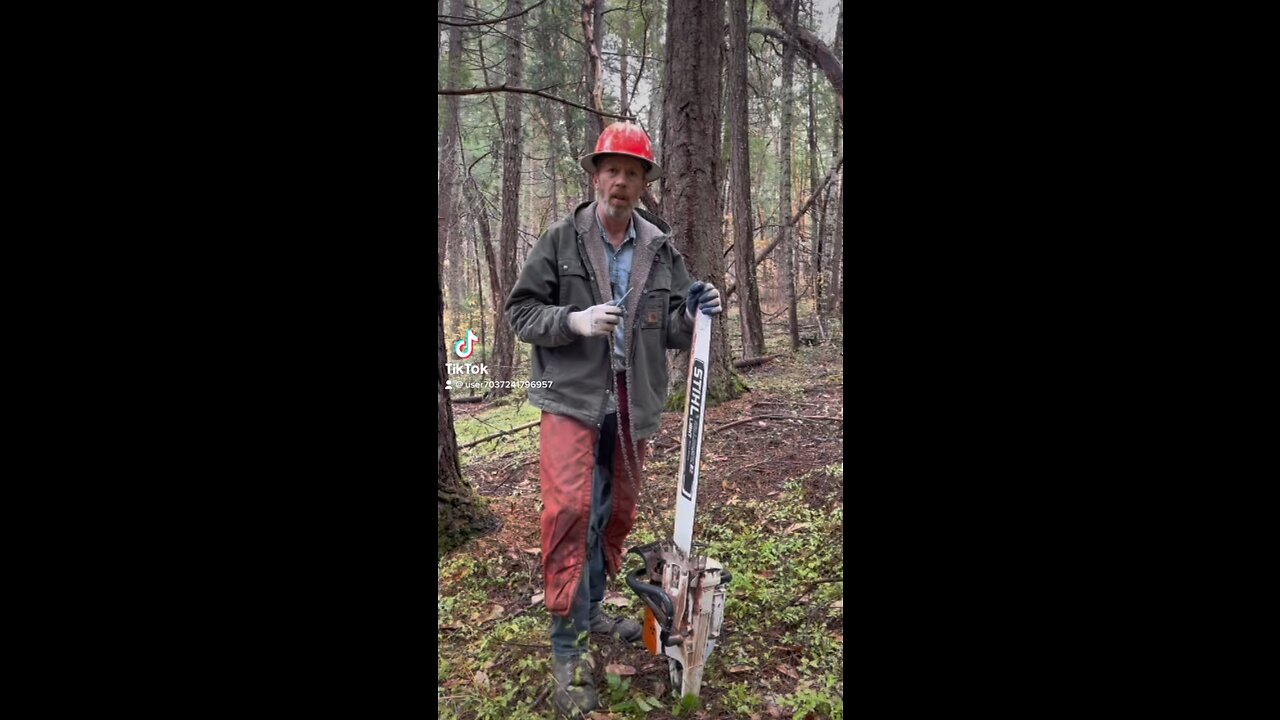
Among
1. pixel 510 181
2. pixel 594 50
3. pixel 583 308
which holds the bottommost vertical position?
pixel 583 308

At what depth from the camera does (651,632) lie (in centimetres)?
215

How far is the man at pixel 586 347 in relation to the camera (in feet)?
6.64

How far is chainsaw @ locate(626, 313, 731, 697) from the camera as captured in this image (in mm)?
2012

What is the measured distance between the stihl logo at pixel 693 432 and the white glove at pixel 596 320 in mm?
323

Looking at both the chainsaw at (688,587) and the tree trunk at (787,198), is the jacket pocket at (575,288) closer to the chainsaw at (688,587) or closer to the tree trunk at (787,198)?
the chainsaw at (688,587)

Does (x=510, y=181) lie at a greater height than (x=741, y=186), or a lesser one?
greater

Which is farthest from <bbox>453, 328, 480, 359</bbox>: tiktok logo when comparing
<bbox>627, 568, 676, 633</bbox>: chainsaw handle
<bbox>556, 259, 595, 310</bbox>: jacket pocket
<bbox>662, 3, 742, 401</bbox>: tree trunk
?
<bbox>662, 3, 742, 401</bbox>: tree trunk

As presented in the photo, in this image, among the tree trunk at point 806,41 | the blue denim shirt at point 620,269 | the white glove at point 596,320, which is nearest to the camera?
the white glove at point 596,320

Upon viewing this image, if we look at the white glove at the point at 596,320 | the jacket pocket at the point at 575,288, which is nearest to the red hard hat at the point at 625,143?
the jacket pocket at the point at 575,288

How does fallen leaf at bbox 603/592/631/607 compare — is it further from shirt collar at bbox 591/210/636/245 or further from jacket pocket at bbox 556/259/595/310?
shirt collar at bbox 591/210/636/245

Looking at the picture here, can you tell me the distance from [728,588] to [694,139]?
8.91 feet

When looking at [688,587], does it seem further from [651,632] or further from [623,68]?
[623,68]

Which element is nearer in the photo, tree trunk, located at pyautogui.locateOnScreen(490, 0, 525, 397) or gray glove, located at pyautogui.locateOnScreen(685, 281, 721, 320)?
gray glove, located at pyautogui.locateOnScreen(685, 281, 721, 320)

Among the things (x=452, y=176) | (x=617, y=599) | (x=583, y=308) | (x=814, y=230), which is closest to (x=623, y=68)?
(x=452, y=176)
